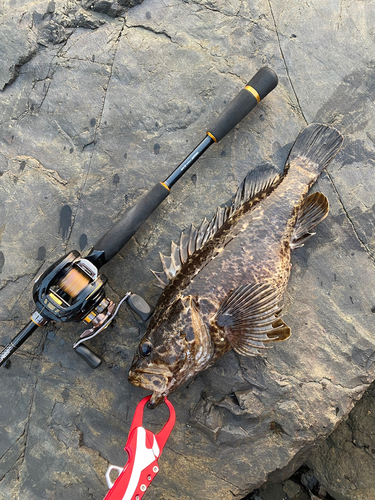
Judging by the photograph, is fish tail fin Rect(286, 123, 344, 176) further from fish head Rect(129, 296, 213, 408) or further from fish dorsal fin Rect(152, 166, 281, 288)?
fish head Rect(129, 296, 213, 408)

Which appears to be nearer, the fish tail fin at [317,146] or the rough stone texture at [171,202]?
the rough stone texture at [171,202]

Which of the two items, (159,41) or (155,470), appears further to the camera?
(159,41)

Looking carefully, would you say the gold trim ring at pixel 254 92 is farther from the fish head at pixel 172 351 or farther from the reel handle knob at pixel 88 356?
the reel handle knob at pixel 88 356

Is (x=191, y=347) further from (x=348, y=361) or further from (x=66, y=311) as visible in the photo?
(x=348, y=361)

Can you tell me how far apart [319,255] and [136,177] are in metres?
2.05

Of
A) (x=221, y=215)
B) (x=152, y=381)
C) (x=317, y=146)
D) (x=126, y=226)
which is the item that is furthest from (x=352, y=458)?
(x=126, y=226)

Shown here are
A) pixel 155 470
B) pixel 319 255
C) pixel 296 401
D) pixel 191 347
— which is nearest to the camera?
pixel 155 470

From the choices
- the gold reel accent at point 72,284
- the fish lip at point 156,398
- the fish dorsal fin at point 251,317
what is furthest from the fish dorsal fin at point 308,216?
the gold reel accent at point 72,284

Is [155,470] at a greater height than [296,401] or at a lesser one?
lesser

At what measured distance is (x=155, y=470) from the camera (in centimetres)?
300

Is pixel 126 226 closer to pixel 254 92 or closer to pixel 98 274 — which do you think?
pixel 98 274

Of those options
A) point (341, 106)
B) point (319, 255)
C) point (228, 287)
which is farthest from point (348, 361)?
point (341, 106)

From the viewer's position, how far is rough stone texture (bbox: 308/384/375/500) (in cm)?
429

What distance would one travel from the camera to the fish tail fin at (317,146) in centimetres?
383
